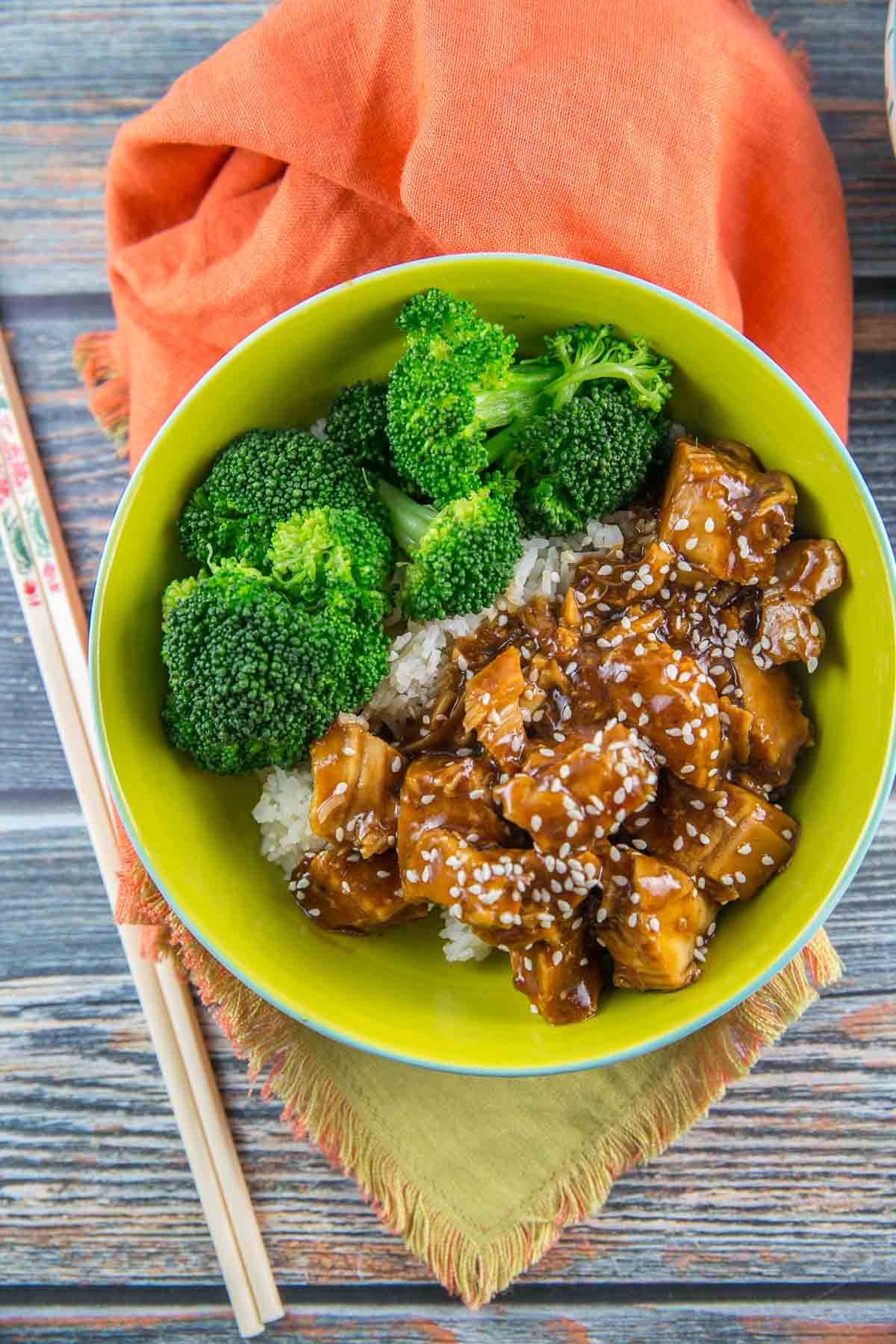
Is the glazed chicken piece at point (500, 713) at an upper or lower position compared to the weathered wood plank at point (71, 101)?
lower

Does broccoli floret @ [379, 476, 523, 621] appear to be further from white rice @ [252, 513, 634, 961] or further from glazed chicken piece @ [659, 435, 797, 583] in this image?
glazed chicken piece @ [659, 435, 797, 583]

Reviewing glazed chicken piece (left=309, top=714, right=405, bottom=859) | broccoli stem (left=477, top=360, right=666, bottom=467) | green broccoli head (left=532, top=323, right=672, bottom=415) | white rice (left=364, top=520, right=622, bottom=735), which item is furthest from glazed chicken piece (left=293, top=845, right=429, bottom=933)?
green broccoli head (left=532, top=323, right=672, bottom=415)

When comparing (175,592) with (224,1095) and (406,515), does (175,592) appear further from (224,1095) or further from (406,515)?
(224,1095)

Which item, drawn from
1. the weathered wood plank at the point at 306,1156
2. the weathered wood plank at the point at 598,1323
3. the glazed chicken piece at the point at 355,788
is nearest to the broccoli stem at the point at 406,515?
the glazed chicken piece at the point at 355,788

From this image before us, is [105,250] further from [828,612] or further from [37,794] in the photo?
[828,612]

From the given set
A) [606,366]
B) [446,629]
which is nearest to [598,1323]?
[446,629]

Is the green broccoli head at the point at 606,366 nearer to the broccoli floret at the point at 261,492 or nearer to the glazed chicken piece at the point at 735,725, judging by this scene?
the broccoli floret at the point at 261,492
